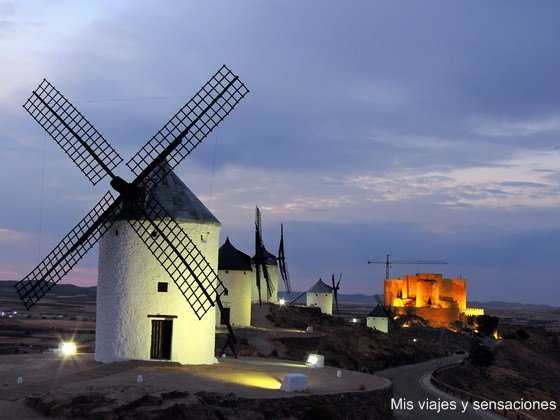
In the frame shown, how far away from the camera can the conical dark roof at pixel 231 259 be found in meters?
48.7

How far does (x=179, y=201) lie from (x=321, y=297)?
5321 centimetres

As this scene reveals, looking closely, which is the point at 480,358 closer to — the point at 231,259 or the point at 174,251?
the point at 231,259

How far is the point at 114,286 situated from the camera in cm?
2534

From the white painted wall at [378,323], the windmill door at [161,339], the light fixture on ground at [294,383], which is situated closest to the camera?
the light fixture on ground at [294,383]

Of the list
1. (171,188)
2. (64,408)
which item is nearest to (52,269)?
(171,188)

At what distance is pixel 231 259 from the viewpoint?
4922cm

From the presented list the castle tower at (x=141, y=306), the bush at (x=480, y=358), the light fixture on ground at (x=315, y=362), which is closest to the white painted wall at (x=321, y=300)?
the bush at (x=480, y=358)

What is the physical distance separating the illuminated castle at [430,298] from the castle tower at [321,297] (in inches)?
1028

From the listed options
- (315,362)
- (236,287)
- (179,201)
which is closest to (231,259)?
(236,287)

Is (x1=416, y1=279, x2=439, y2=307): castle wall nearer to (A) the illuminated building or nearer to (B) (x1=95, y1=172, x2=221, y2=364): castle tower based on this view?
(A) the illuminated building

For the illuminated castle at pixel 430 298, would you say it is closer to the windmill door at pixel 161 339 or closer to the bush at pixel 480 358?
the bush at pixel 480 358

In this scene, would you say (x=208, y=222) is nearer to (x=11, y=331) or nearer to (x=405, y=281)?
(x=11, y=331)

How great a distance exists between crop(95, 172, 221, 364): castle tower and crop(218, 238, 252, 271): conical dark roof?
74.8ft

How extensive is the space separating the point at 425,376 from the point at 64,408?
93.1 ft
